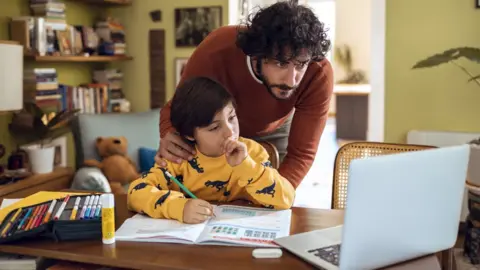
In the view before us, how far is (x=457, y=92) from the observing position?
10.5 feet

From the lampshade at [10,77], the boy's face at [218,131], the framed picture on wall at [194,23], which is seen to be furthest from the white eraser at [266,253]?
the framed picture on wall at [194,23]

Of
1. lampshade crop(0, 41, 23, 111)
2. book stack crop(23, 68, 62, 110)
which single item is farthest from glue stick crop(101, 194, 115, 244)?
book stack crop(23, 68, 62, 110)

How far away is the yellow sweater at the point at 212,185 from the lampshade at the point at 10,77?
150cm

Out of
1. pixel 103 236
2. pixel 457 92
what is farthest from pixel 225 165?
pixel 457 92

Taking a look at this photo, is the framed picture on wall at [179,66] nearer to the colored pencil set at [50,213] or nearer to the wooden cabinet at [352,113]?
the colored pencil set at [50,213]

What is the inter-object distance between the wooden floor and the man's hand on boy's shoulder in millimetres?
2536

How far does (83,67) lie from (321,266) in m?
3.34

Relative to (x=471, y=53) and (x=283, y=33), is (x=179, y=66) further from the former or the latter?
(x=283, y=33)

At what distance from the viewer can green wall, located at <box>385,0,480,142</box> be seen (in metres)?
3.16

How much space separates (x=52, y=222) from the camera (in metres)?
1.13

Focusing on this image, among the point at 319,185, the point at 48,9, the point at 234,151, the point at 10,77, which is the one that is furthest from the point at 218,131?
the point at 319,185

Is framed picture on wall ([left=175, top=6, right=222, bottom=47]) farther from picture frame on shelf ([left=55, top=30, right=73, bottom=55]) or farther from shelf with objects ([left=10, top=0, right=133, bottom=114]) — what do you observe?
picture frame on shelf ([left=55, top=30, right=73, bottom=55])

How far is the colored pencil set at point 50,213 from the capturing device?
1.14m

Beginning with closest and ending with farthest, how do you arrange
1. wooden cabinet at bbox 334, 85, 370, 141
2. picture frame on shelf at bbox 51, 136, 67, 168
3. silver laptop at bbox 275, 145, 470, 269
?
silver laptop at bbox 275, 145, 470, 269 < picture frame on shelf at bbox 51, 136, 67, 168 < wooden cabinet at bbox 334, 85, 370, 141
